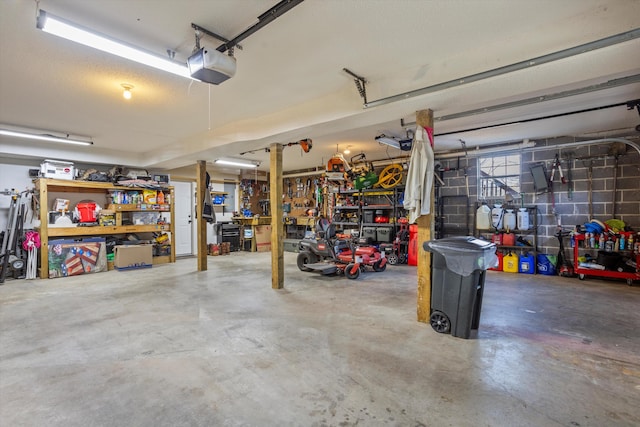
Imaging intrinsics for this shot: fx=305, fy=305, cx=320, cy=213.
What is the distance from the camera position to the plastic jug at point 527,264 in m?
6.22

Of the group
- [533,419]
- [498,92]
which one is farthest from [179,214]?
[533,419]

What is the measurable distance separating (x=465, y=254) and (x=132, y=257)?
23.1 ft

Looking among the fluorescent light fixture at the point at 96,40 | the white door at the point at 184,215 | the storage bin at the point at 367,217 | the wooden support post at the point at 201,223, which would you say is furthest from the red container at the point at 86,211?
the storage bin at the point at 367,217

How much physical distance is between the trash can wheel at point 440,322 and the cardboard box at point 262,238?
24.7 ft

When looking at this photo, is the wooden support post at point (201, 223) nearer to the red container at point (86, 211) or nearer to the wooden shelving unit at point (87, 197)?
the wooden shelving unit at point (87, 197)

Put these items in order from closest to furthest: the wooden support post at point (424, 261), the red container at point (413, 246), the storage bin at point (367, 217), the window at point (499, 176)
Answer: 1. the wooden support post at point (424, 261)
2. the window at point (499, 176)
3. the red container at point (413, 246)
4. the storage bin at point (367, 217)

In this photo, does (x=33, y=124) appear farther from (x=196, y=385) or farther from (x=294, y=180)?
(x=294, y=180)

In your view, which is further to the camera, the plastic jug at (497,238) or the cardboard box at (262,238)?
the cardboard box at (262,238)

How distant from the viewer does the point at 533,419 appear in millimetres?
1898

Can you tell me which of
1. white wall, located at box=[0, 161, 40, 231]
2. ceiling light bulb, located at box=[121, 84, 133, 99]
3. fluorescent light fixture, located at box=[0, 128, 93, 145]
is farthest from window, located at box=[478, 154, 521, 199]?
white wall, located at box=[0, 161, 40, 231]

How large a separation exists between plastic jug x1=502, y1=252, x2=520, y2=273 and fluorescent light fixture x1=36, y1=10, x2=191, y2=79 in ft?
22.1

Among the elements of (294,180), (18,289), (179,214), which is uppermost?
(294,180)

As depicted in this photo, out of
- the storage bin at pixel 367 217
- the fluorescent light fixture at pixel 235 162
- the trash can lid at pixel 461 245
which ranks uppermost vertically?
the fluorescent light fixture at pixel 235 162

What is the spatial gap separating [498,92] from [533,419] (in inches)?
108
